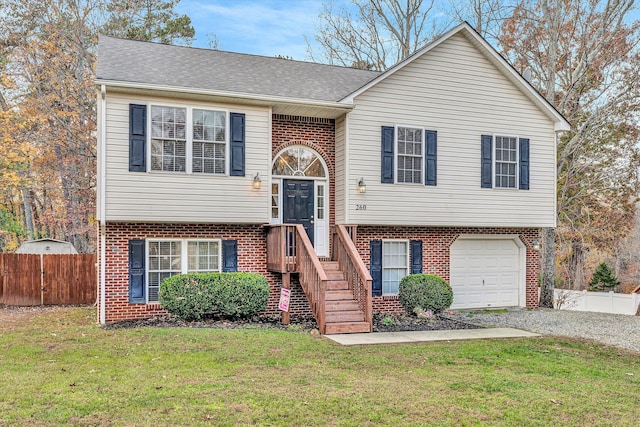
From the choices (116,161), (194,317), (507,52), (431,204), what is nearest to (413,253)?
(431,204)

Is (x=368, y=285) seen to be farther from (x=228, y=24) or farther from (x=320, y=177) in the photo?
(x=228, y=24)

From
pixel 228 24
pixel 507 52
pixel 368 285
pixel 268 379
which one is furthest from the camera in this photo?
pixel 228 24

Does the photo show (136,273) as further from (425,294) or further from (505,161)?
(505,161)

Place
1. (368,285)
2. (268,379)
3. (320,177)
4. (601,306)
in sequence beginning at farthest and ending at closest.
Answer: (601,306)
(320,177)
(368,285)
(268,379)

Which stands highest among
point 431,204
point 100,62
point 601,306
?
point 100,62

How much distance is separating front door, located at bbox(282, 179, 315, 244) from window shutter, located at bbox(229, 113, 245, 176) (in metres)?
1.48

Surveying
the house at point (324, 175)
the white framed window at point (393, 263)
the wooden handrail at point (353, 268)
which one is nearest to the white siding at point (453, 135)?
the house at point (324, 175)

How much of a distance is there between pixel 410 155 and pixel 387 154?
2.14ft

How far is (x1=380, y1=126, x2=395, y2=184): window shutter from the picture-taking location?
42.6 ft

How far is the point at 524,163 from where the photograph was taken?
14.5 meters

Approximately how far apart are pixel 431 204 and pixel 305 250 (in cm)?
382

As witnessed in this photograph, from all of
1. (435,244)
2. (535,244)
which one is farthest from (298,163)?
(535,244)

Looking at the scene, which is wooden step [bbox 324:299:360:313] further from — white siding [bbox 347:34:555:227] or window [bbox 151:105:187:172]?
window [bbox 151:105:187:172]

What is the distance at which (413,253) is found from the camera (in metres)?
14.0
